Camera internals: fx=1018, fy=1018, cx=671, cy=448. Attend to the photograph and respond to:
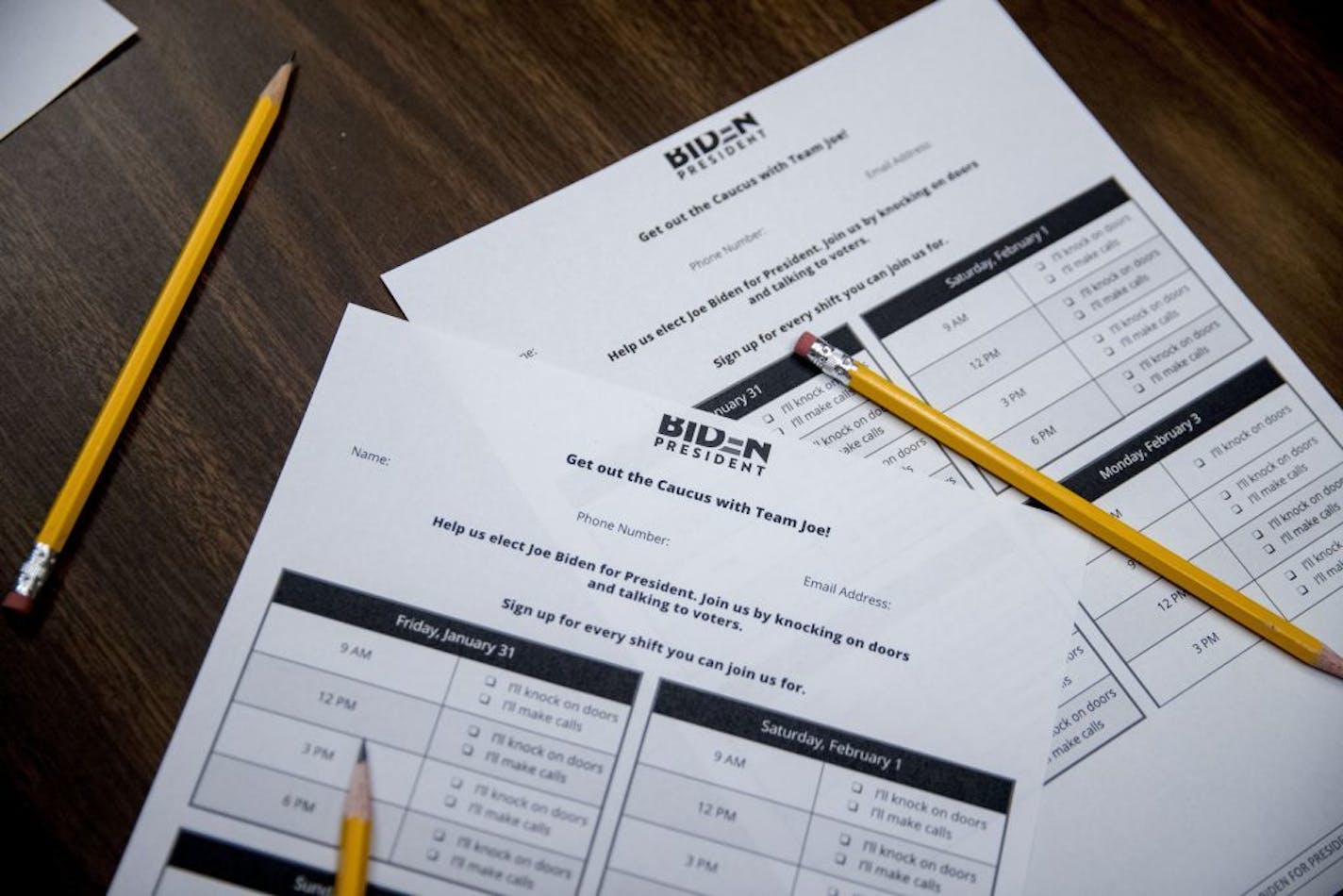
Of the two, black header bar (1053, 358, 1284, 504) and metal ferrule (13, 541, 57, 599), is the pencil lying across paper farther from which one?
metal ferrule (13, 541, 57, 599)

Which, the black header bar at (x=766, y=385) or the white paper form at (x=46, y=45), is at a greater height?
the white paper form at (x=46, y=45)

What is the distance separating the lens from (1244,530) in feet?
1.82

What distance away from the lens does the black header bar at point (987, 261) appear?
1.89 ft

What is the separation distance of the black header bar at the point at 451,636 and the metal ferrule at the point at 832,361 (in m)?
0.19

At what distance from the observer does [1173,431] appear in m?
0.57

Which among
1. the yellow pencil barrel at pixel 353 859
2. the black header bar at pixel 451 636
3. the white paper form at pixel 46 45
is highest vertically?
the white paper form at pixel 46 45

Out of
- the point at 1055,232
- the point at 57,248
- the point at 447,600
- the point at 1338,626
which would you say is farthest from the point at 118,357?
the point at 1338,626

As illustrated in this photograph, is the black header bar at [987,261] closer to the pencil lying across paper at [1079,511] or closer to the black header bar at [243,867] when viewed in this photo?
the pencil lying across paper at [1079,511]

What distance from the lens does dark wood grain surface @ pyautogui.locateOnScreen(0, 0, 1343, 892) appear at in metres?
0.51

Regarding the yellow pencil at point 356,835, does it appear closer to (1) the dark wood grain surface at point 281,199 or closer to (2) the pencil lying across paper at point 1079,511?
(1) the dark wood grain surface at point 281,199

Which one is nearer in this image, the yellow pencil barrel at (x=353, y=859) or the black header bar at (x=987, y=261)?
the yellow pencil barrel at (x=353, y=859)

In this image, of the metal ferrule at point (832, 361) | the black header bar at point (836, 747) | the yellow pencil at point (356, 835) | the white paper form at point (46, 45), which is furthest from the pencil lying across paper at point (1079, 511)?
the white paper form at point (46, 45)

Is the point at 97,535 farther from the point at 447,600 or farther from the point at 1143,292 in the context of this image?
the point at 1143,292

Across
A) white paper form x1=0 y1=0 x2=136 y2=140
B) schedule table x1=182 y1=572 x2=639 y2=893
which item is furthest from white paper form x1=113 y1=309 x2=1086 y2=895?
white paper form x1=0 y1=0 x2=136 y2=140
